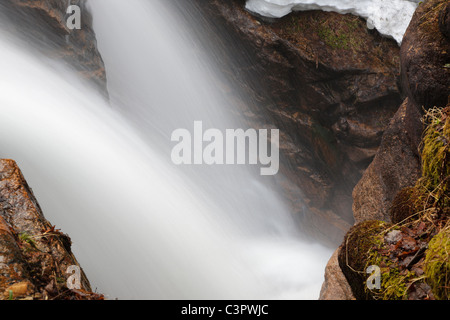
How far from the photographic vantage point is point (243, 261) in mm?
6375

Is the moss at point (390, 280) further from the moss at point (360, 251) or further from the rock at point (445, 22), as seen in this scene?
the rock at point (445, 22)

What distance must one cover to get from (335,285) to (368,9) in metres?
5.18

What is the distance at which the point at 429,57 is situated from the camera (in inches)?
→ 148

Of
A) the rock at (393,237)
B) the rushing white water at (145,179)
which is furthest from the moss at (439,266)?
the rushing white water at (145,179)

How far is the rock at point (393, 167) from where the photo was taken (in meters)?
4.50

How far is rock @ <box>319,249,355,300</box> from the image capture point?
396 cm

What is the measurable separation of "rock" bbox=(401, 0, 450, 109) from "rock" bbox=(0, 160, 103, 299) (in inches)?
136
